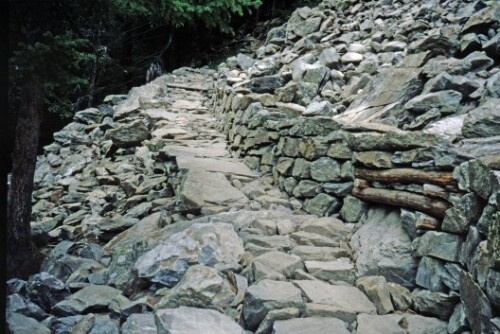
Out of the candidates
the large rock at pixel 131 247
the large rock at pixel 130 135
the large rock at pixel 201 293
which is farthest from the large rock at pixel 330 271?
the large rock at pixel 130 135

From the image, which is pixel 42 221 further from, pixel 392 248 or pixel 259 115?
pixel 392 248

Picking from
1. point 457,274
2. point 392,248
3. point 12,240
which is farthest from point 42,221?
point 457,274

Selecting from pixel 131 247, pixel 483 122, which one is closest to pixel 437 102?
pixel 483 122

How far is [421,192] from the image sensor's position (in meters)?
4.24

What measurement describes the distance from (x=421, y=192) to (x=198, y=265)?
7.70 feet

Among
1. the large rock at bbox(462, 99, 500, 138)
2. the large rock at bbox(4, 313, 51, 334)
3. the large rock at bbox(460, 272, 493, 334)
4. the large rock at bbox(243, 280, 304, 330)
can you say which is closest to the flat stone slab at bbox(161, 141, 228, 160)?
the large rock at bbox(4, 313, 51, 334)

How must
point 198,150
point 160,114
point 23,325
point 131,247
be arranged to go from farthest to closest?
point 160,114 → point 198,150 → point 131,247 → point 23,325

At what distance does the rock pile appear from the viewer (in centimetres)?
354

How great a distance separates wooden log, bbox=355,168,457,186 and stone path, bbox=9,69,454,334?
70 cm

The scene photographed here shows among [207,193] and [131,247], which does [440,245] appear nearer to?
[207,193]

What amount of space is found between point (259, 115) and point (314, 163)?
2.24 meters

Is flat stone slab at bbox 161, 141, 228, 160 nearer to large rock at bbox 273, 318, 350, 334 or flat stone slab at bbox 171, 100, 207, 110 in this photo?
flat stone slab at bbox 171, 100, 207, 110

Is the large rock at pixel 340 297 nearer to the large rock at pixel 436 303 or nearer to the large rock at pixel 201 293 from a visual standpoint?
the large rock at pixel 436 303

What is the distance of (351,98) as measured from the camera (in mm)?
7656
